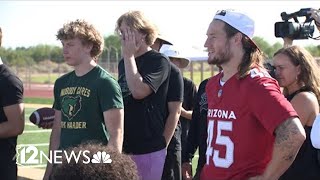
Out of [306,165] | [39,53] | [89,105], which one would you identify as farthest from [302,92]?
[39,53]

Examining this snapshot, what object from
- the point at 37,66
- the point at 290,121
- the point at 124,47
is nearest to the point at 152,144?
the point at 124,47

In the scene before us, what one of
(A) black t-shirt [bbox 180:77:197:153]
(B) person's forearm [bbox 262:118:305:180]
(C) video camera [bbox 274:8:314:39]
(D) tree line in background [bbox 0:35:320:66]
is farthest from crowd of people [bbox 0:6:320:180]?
(D) tree line in background [bbox 0:35:320:66]

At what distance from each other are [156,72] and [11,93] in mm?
1217

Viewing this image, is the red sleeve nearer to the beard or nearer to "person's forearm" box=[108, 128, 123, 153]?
the beard

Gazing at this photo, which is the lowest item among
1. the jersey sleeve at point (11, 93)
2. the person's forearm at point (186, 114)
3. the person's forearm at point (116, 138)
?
the person's forearm at point (186, 114)

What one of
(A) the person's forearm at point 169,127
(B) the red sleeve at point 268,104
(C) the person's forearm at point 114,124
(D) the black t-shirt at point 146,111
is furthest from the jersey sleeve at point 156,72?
(B) the red sleeve at point 268,104

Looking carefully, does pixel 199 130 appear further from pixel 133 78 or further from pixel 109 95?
pixel 109 95

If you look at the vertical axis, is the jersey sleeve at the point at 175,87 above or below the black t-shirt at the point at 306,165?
above

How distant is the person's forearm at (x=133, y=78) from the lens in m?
4.20

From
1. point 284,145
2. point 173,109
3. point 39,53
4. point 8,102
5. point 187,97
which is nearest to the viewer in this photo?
point 284,145

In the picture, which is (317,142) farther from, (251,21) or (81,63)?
(81,63)

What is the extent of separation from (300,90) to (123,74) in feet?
4.57

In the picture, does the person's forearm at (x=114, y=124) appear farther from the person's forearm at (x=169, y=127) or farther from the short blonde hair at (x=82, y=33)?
the person's forearm at (x=169, y=127)

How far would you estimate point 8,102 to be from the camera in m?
4.64
